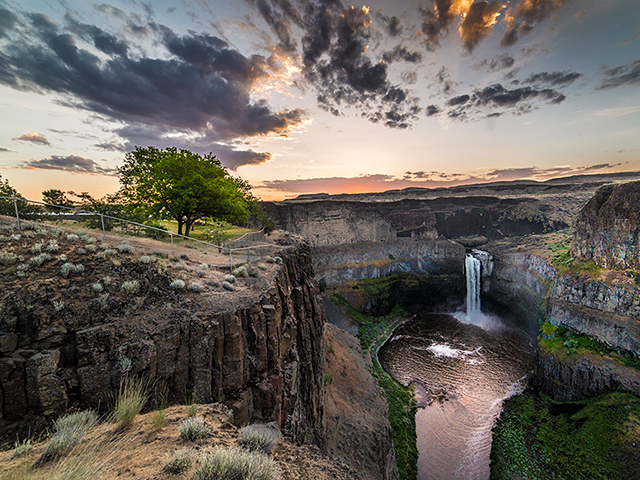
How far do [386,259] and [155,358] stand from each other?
155 ft

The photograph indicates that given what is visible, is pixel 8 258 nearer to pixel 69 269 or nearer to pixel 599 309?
pixel 69 269

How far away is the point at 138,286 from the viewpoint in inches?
329

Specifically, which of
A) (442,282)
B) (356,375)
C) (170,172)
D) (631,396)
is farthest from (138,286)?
(442,282)

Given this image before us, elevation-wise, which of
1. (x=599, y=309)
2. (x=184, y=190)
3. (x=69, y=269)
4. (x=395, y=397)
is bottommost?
(x=395, y=397)

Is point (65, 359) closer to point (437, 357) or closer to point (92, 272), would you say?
point (92, 272)

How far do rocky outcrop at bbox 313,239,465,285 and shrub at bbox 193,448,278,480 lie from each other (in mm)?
41410

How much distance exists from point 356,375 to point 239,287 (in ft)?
58.2

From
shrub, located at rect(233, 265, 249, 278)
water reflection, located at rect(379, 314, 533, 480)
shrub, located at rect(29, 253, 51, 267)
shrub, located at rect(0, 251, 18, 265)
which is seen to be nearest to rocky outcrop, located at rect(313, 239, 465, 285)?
water reflection, located at rect(379, 314, 533, 480)

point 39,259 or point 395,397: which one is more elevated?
point 39,259

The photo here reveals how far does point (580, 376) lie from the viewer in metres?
22.9

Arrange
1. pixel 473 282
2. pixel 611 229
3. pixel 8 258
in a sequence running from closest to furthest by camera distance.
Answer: pixel 8 258
pixel 611 229
pixel 473 282

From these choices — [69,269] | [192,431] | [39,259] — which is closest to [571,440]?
[192,431]

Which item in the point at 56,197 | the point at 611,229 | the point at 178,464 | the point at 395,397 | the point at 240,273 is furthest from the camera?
the point at 611,229

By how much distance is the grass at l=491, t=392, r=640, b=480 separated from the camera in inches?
668
